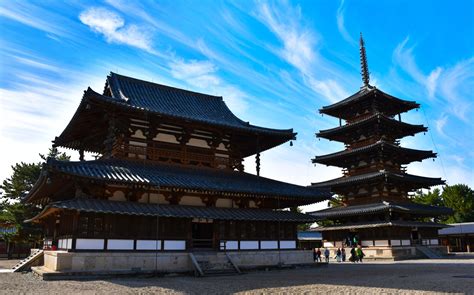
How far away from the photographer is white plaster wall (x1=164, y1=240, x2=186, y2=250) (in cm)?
2292

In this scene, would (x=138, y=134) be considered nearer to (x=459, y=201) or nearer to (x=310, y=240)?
(x=310, y=240)

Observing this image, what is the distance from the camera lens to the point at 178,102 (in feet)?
99.0

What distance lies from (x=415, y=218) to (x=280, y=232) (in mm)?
24826

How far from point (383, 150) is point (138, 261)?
3358 cm

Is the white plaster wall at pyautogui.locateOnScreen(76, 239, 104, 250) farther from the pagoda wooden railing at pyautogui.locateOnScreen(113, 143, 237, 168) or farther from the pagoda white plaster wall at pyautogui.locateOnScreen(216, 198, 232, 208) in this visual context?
the pagoda white plaster wall at pyautogui.locateOnScreen(216, 198, 232, 208)

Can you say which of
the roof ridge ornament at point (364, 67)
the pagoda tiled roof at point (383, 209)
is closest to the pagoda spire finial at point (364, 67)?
the roof ridge ornament at point (364, 67)

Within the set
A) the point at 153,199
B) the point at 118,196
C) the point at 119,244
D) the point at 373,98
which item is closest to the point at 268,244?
the point at 153,199

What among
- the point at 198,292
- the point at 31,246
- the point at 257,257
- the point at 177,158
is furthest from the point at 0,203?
the point at 198,292

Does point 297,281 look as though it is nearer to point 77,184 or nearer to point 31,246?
point 77,184

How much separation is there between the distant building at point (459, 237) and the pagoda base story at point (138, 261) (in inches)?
1590

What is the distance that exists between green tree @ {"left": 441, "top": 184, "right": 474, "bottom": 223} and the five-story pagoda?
36796 mm

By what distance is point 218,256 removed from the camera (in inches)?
938

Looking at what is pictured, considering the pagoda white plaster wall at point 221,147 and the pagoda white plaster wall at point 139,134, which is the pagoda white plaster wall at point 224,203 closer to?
the pagoda white plaster wall at point 221,147

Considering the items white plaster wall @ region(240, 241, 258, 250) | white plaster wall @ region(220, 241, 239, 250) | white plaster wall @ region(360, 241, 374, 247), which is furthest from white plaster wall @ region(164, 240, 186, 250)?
white plaster wall @ region(360, 241, 374, 247)
